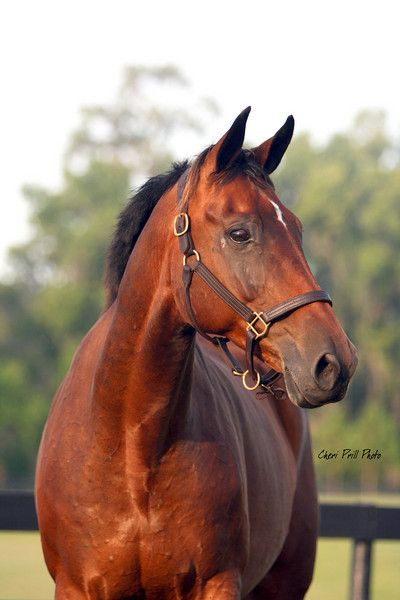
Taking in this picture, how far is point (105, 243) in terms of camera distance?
1369 inches

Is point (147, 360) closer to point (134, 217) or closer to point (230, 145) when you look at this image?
point (134, 217)

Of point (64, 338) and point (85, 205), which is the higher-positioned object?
point (85, 205)

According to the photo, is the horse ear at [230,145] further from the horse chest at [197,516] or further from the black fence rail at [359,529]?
the black fence rail at [359,529]

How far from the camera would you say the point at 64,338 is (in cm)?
3759

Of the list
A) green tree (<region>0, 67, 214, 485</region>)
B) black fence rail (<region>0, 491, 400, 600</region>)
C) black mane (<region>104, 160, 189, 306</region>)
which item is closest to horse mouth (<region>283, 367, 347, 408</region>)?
black mane (<region>104, 160, 189, 306</region>)

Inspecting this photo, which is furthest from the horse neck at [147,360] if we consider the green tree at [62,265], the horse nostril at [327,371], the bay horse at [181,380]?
the green tree at [62,265]

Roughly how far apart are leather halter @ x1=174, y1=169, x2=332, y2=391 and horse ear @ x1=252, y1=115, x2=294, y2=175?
287 mm

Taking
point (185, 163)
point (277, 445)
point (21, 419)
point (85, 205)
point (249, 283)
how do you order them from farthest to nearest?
point (85, 205) → point (21, 419) → point (277, 445) → point (185, 163) → point (249, 283)

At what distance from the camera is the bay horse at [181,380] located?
331 centimetres

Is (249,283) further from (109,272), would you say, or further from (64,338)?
(64,338)

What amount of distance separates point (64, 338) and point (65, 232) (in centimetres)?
451

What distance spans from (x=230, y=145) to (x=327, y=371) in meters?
0.89

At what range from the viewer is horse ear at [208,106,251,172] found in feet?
11.1

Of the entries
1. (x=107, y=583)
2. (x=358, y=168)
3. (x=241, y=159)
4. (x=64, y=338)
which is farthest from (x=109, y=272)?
(x=358, y=168)
